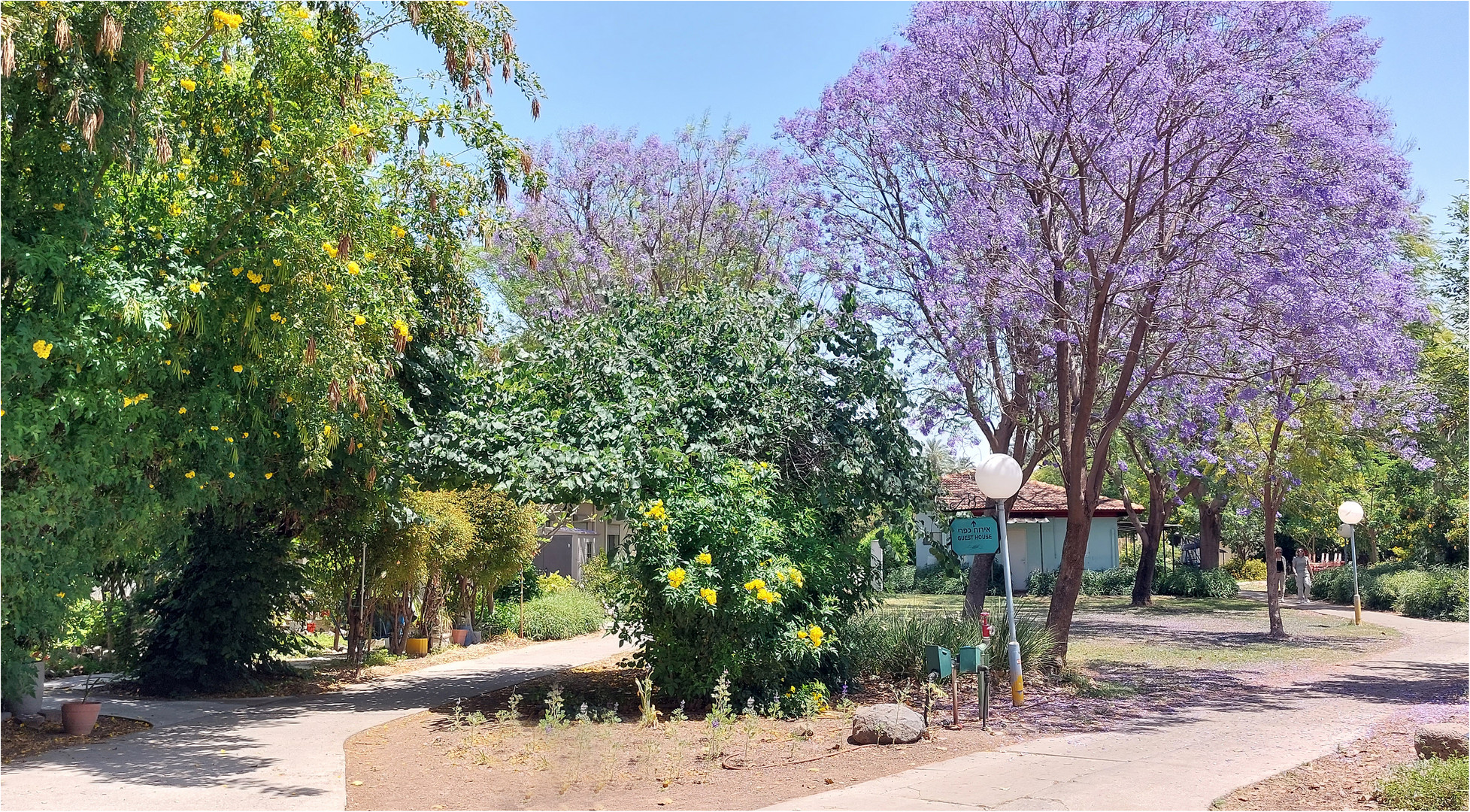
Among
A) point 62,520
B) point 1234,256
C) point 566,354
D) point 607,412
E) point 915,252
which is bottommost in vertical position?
point 62,520

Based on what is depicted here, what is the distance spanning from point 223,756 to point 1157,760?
805cm

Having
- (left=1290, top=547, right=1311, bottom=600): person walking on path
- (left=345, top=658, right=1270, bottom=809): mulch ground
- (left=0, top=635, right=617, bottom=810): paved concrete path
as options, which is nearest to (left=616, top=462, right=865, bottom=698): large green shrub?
(left=345, top=658, right=1270, bottom=809): mulch ground

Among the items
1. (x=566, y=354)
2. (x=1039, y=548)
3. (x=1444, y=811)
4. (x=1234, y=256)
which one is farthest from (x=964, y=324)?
(x=1039, y=548)

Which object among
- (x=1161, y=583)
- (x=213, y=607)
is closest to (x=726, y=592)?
(x=213, y=607)

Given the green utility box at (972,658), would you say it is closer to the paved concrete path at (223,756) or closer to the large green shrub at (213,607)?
the paved concrete path at (223,756)

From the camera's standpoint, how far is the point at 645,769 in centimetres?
851

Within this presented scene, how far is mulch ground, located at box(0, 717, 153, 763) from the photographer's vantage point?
9125 mm

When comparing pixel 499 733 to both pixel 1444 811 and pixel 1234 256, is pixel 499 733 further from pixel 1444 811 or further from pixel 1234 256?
pixel 1234 256

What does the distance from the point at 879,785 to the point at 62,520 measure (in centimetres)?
657

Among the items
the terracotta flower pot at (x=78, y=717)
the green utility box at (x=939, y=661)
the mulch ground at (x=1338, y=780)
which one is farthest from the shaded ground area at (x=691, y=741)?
the terracotta flower pot at (x=78, y=717)

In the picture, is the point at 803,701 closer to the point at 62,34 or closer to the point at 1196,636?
the point at 62,34

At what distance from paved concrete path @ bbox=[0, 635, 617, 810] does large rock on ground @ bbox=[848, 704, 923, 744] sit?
4.49 metres

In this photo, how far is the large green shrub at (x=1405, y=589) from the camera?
24.7 m

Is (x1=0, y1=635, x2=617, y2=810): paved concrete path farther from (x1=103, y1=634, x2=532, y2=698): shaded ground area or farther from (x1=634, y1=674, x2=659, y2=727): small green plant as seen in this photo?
(x1=634, y1=674, x2=659, y2=727): small green plant
